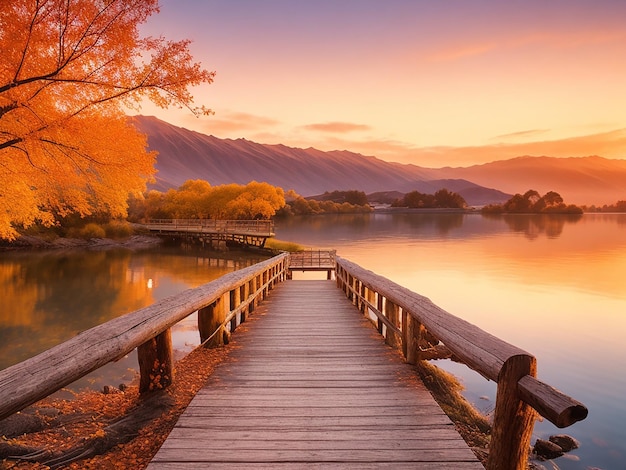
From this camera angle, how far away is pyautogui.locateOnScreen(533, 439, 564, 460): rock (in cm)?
965

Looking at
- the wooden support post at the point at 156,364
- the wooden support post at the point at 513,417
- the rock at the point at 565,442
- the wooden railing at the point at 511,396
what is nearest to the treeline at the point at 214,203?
the rock at the point at 565,442

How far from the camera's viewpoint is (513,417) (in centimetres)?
270

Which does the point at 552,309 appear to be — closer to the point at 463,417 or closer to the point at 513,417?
the point at 463,417

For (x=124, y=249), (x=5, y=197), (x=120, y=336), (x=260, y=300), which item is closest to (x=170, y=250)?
(x=124, y=249)

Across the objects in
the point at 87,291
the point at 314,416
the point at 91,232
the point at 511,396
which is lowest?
the point at 87,291

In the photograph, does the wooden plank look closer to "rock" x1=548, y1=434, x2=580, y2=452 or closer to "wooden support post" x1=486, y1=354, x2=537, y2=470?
"wooden support post" x1=486, y1=354, x2=537, y2=470

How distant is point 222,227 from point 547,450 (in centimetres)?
5203

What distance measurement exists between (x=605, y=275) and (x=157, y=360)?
165ft

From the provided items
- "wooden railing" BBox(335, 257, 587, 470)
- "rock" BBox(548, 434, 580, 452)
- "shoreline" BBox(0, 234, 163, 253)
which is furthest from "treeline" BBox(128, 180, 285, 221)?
"wooden railing" BBox(335, 257, 587, 470)

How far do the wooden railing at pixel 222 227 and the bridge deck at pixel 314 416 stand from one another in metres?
43.2

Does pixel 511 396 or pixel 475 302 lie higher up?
pixel 511 396

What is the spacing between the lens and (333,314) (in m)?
9.41

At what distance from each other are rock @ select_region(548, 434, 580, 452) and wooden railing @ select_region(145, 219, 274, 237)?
40.0 meters

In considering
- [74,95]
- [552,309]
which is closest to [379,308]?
[74,95]
